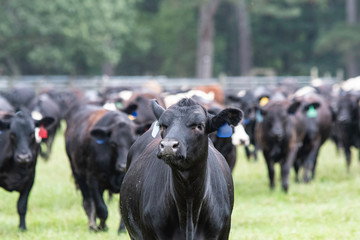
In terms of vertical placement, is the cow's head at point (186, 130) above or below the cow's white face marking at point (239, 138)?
above

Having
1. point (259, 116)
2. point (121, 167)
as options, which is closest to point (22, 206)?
point (121, 167)

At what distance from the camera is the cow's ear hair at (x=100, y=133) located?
30.2 feet

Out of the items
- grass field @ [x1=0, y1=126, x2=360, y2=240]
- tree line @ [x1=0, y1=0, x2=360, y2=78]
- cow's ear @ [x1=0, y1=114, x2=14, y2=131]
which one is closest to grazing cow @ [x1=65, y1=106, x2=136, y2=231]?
grass field @ [x1=0, y1=126, x2=360, y2=240]

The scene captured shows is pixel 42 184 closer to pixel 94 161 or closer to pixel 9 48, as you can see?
pixel 94 161

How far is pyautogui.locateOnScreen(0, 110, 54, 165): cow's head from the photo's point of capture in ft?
30.6

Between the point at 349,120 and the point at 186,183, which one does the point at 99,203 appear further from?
the point at 349,120

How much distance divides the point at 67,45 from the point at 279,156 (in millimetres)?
33193

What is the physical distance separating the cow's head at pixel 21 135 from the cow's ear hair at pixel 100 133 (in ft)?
2.87

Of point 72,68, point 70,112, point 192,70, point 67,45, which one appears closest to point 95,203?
point 70,112

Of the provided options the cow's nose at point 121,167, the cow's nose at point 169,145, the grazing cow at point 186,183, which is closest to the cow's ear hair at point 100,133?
the cow's nose at point 121,167

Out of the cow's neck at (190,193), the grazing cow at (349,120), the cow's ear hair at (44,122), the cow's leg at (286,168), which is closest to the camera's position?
the cow's neck at (190,193)

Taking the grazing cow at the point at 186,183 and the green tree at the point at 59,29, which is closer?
the grazing cow at the point at 186,183

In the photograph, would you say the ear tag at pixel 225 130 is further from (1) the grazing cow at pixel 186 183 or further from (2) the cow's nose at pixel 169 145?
(2) the cow's nose at pixel 169 145

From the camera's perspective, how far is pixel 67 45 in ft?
147
